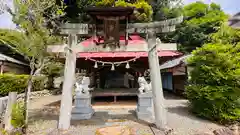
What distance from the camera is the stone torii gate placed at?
16.1 feet

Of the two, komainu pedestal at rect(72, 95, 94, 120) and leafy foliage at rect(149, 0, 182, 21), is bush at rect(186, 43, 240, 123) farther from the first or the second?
leafy foliage at rect(149, 0, 182, 21)

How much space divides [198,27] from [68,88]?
18.9 m

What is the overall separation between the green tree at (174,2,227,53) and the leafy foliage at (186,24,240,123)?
13141 millimetres

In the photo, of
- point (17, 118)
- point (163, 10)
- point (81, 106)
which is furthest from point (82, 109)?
point (163, 10)

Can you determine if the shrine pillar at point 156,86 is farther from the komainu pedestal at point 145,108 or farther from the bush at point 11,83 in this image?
the bush at point 11,83

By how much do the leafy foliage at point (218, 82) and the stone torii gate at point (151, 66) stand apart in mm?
2253

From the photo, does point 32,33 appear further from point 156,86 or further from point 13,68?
point 13,68

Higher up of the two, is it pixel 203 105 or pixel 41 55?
pixel 41 55

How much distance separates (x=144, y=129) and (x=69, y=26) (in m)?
4.04

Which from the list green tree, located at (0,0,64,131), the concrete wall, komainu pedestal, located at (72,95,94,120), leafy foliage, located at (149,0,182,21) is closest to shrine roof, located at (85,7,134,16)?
green tree, located at (0,0,64,131)

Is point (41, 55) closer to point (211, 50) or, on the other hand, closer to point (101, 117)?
point (101, 117)

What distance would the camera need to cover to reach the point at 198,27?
755 inches

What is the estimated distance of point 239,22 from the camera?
187 cm

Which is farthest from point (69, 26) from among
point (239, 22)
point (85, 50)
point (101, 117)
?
point (239, 22)
